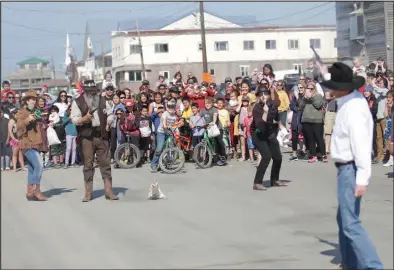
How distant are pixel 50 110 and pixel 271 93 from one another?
21.9 feet

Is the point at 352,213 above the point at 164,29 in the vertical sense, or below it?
below

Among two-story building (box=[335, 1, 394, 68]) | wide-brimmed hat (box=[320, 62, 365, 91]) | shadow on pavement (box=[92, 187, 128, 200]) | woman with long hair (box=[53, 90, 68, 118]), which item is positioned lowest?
shadow on pavement (box=[92, 187, 128, 200])

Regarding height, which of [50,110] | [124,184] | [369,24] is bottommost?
[124,184]

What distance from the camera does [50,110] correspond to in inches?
696

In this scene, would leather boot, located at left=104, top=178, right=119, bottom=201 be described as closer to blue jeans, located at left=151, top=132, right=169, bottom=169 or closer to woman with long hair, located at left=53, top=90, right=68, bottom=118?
blue jeans, located at left=151, top=132, right=169, bottom=169

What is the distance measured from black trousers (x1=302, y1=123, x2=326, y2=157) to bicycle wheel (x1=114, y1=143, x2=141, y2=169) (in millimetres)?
3506

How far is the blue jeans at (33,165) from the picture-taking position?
466 inches

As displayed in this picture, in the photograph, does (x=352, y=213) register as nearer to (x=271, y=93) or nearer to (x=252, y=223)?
(x=252, y=223)

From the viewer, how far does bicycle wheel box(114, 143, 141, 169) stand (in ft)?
53.7

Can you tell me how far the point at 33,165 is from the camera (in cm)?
1189

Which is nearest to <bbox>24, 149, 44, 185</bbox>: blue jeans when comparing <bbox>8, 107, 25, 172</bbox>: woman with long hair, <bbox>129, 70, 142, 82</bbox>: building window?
<bbox>8, 107, 25, 172</bbox>: woman with long hair

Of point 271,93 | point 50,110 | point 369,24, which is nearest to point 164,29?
point 369,24

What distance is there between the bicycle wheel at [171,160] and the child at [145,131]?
48.4 inches

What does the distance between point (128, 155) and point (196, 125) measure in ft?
5.16
